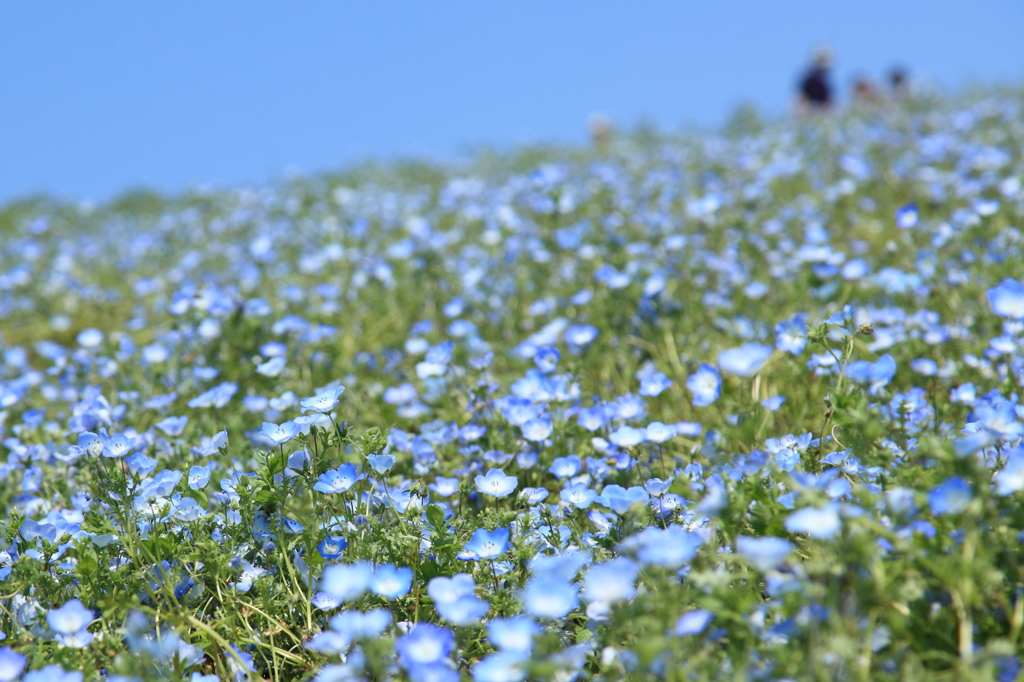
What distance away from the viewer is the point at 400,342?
395 cm

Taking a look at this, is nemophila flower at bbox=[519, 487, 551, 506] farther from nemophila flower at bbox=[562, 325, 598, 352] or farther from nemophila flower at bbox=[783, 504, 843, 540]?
nemophila flower at bbox=[562, 325, 598, 352]

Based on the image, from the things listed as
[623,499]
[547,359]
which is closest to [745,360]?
[623,499]

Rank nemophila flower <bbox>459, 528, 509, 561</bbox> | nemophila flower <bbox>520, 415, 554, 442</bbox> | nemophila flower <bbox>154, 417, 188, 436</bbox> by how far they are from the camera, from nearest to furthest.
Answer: nemophila flower <bbox>459, 528, 509, 561</bbox>, nemophila flower <bbox>520, 415, 554, 442</bbox>, nemophila flower <bbox>154, 417, 188, 436</bbox>

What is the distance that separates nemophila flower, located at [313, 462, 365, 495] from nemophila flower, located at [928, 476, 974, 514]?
125cm

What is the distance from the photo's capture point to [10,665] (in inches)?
62.5

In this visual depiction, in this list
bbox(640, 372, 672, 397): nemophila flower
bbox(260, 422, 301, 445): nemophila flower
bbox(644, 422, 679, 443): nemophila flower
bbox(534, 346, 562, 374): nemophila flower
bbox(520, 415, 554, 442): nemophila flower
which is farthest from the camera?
Answer: bbox(534, 346, 562, 374): nemophila flower

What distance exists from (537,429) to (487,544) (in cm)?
63

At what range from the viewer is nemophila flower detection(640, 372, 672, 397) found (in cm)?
264

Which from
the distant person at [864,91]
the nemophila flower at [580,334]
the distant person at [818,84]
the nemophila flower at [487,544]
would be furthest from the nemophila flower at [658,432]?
the distant person at [864,91]

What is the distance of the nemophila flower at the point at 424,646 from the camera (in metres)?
1.39

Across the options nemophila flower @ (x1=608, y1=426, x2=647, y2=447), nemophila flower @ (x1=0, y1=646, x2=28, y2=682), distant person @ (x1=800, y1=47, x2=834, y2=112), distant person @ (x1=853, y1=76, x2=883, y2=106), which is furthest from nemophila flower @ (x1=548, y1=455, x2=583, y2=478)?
distant person @ (x1=853, y1=76, x2=883, y2=106)

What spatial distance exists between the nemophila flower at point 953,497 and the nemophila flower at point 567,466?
3.59ft

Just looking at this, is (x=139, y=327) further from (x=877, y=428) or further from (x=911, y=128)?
(x=911, y=128)

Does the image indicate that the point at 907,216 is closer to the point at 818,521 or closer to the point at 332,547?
the point at 818,521
